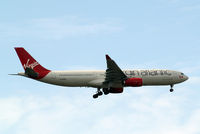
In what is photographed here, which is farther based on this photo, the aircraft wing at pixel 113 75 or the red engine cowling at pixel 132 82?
the red engine cowling at pixel 132 82

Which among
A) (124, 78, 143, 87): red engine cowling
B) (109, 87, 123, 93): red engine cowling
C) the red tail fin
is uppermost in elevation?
the red tail fin

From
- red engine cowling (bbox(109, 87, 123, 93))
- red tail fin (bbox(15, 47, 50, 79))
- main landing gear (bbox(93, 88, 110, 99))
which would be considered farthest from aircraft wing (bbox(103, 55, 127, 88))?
red tail fin (bbox(15, 47, 50, 79))

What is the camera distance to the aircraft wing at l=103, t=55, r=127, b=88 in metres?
66.3

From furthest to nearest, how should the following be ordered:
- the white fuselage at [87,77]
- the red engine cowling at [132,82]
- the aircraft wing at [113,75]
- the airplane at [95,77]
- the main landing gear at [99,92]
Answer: the main landing gear at [99,92] < the white fuselage at [87,77] < the red engine cowling at [132,82] < the airplane at [95,77] < the aircraft wing at [113,75]

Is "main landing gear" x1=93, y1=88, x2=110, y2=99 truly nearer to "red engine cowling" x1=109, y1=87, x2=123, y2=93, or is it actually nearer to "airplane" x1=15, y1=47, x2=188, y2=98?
"airplane" x1=15, y1=47, x2=188, y2=98

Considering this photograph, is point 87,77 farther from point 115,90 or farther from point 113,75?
point 113,75

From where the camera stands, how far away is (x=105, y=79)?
231ft

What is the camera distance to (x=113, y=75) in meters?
68.8

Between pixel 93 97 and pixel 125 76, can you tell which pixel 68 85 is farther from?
pixel 125 76

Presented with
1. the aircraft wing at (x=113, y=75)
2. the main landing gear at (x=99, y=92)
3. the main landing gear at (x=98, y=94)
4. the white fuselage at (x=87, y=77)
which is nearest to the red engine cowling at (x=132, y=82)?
the aircraft wing at (x=113, y=75)

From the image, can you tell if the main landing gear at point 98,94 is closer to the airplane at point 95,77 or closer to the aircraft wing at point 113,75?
the airplane at point 95,77

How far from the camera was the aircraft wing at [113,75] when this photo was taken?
218 ft

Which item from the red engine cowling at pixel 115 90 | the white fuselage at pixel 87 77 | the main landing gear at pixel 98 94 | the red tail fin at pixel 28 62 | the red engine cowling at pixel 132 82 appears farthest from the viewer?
the main landing gear at pixel 98 94

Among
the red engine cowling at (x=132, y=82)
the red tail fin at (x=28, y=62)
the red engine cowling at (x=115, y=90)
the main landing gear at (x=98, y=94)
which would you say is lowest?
the main landing gear at (x=98, y=94)
